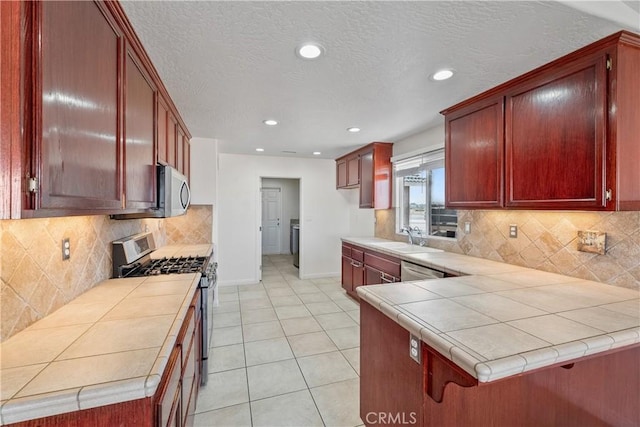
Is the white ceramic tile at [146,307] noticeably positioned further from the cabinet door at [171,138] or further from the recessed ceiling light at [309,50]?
the recessed ceiling light at [309,50]

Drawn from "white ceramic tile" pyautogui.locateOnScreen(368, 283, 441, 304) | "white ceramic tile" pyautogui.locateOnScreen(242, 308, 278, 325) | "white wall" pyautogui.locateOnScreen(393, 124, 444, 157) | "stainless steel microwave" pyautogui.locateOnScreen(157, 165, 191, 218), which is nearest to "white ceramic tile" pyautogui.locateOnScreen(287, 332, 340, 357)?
"white ceramic tile" pyautogui.locateOnScreen(242, 308, 278, 325)

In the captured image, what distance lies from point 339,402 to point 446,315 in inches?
47.7

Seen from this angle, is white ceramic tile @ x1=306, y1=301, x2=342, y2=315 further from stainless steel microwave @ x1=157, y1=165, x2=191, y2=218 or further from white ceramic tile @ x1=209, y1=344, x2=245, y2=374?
stainless steel microwave @ x1=157, y1=165, x2=191, y2=218

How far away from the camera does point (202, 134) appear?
11.7 feet

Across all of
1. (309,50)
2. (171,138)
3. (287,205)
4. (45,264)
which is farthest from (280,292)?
(287,205)

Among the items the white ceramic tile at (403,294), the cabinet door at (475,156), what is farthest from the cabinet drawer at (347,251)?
the white ceramic tile at (403,294)

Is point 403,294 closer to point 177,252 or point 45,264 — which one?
point 45,264

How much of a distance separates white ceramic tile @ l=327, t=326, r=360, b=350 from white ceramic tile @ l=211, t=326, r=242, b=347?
3.22 feet

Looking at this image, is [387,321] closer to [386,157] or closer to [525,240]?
[525,240]

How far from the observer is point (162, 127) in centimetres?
220

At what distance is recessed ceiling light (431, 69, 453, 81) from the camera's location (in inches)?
74.1

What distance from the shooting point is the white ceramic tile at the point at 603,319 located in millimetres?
1162

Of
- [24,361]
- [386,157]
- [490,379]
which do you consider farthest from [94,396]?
[386,157]

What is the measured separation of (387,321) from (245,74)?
182cm
